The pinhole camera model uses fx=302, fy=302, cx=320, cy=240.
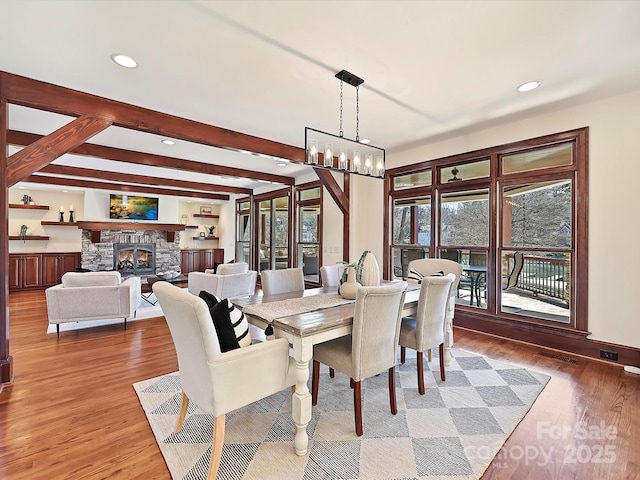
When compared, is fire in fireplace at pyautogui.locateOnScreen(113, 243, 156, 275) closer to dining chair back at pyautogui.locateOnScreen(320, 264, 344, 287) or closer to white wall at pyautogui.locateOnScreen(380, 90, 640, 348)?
dining chair back at pyautogui.locateOnScreen(320, 264, 344, 287)

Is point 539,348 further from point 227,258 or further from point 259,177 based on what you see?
point 227,258

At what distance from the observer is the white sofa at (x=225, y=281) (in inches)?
192

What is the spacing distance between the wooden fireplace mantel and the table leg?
26.5 ft

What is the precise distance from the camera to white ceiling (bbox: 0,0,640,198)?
6.15 ft

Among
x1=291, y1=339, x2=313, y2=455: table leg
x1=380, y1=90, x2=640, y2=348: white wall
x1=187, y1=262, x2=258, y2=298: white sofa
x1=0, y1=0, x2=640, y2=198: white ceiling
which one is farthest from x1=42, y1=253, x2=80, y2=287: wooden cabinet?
x1=380, y1=90, x2=640, y2=348: white wall

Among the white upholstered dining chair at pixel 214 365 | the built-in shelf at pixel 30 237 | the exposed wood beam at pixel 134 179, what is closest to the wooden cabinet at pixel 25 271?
the built-in shelf at pixel 30 237

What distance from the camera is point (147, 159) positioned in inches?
203

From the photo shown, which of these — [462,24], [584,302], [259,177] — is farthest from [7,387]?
[584,302]

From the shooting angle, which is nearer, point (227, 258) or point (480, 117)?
point (480, 117)

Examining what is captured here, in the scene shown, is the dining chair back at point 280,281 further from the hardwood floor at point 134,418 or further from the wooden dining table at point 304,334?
the hardwood floor at point 134,418

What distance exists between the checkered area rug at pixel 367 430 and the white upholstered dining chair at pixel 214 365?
330 millimetres

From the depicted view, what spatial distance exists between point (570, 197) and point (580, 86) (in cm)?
118

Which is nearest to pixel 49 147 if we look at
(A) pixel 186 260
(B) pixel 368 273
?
(B) pixel 368 273

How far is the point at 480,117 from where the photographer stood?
3.56 metres
